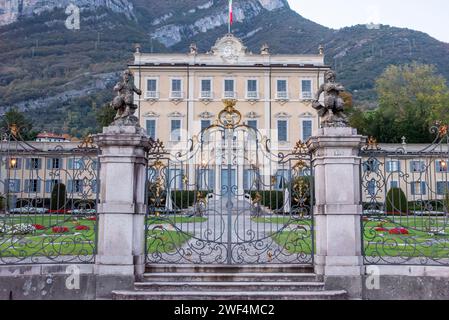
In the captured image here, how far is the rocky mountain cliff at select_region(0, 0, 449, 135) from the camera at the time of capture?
286 ft

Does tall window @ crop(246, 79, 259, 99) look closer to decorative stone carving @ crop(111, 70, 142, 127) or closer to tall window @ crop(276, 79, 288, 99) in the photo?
tall window @ crop(276, 79, 288, 99)

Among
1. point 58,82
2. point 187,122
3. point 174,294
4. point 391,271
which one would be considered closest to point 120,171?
point 174,294

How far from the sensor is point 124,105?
7984mm

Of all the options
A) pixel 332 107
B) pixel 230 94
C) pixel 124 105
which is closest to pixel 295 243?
pixel 332 107

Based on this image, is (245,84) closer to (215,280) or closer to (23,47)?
(215,280)

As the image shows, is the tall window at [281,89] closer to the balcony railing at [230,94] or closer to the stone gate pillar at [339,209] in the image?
the balcony railing at [230,94]

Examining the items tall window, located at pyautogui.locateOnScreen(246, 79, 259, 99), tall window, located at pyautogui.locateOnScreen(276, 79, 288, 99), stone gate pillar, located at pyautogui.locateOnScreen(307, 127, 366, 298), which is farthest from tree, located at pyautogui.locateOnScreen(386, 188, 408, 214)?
tall window, located at pyautogui.locateOnScreen(246, 79, 259, 99)

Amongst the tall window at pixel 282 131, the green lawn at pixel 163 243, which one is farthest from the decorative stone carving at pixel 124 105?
the tall window at pixel 282 131

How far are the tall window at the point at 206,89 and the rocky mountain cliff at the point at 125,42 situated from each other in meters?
33.9

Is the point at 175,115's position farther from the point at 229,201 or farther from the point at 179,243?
the point at 229,201

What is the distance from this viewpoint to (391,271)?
7355mm

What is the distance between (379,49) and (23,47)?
270ft

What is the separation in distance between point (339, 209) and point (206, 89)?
121 ft
